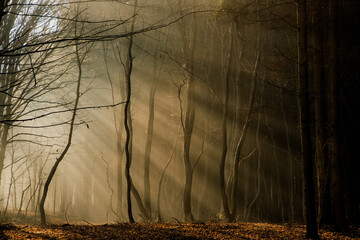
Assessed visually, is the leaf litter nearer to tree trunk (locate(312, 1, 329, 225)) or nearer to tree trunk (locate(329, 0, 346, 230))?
tree trunk (locate(329, 0, 346, 230))

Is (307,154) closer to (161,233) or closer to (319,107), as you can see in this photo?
(319,107)

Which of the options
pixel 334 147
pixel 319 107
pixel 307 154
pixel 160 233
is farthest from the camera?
pixel 319 107

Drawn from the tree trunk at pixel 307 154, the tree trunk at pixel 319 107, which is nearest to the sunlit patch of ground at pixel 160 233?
the tree trunk at pixel 307 154

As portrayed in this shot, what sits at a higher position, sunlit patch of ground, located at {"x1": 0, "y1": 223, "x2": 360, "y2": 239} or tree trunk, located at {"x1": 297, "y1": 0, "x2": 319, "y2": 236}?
tree trunk, located at {"x1": 297, "y1": 0, "x2": 319, "y2": 236}

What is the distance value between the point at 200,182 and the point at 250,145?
461 centimetres

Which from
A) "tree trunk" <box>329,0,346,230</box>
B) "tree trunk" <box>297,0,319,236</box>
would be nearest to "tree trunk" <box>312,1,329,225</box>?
"tree trunk" <box>329,0,346,230</box>

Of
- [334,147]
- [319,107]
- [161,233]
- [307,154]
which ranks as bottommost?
[161,233]

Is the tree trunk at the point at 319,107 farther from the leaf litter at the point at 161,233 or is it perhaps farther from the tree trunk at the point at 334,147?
the leaf litter at the point at 161,233

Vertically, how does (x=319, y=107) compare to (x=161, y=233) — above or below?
above

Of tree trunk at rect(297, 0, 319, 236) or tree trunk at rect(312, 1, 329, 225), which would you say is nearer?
tree trunk at rect(297, 0, 319, 236)

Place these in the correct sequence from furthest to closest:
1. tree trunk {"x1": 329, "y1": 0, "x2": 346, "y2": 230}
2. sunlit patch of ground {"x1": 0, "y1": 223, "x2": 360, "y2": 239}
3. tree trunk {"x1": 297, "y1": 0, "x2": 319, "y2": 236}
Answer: tree trunk {"x1": 329, "y1": 0, "x2": 346, "y2": 230}
tree trunk {"x1": 297, "y1": 0, "x2": 319, "y2": 236}
sunlit patch of ground {"x1": 0, "y1": 223, "x2": 360, "y2": 239}

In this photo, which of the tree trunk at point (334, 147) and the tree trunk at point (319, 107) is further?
the tree trunk at point (319, 107)

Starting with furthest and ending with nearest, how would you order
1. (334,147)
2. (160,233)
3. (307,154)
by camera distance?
1. (334,147)
2. (307,154)
3. (160,233)

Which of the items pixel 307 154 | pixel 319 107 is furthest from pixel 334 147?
pixel 307 154
